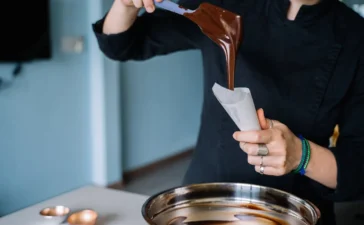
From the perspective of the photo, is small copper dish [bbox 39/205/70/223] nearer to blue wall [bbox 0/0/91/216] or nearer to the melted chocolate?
the melted chocolate

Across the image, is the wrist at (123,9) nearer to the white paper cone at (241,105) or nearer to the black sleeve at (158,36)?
the black sleeve at (158,36)

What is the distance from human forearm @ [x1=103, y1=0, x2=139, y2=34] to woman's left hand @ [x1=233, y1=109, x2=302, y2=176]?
376 mm

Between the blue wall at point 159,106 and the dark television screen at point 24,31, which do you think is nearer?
the dark television screen at point 24,31

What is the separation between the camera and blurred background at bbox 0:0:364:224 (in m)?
2.48

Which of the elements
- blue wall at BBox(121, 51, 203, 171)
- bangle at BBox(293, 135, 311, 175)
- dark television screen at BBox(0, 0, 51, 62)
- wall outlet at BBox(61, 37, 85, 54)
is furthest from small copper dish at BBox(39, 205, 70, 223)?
blue wall at BBox(121, 51, 203, 171)

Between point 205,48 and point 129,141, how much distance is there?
241cm

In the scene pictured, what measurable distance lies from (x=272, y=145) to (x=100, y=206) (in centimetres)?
44

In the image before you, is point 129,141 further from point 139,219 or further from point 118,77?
point 139,219

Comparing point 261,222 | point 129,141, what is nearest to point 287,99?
point 261,222

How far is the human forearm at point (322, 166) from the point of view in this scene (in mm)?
854

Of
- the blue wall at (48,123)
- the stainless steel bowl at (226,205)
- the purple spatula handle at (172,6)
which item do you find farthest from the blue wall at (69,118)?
the stainless steel bowl at (226,205)

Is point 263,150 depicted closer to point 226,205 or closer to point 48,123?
point 226,205

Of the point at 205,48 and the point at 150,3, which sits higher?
the point at 150,3

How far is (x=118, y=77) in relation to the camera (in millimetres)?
3090
